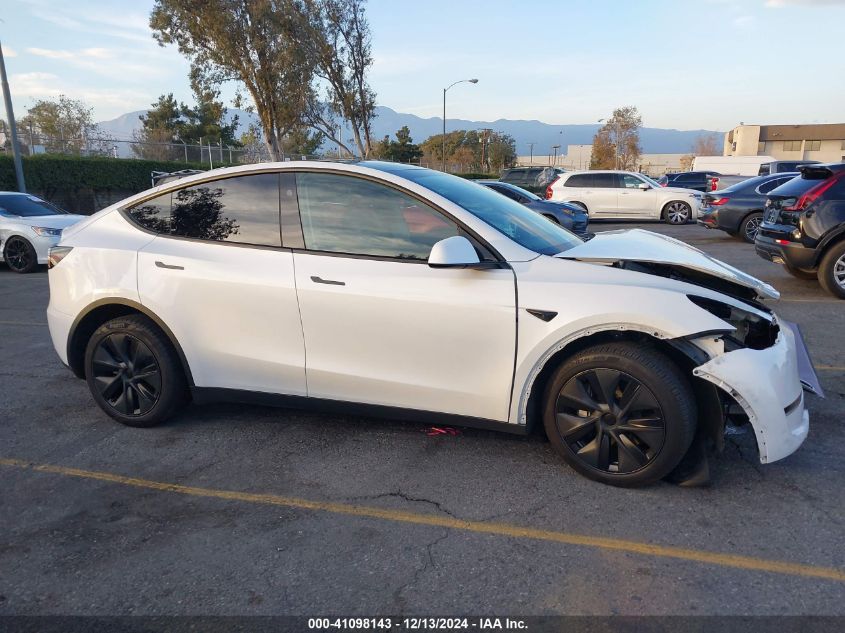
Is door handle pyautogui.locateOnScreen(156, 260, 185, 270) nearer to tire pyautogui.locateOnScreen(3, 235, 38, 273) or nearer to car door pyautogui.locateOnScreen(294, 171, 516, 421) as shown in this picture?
car door pyautogui.locateOnScreen(294, 171, 516, 421)

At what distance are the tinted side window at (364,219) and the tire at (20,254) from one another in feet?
31.2

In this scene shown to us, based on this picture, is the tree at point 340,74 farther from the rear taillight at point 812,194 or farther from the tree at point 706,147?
the tree at point 706,147

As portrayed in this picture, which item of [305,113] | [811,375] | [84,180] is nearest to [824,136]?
[305,113]

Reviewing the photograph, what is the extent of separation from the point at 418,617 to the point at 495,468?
124 centimetres

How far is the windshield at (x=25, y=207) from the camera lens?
36.8 ft

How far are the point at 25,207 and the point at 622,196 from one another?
15914 mm

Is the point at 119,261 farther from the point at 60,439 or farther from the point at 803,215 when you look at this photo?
the point at 803,215

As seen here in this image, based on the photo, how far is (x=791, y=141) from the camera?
7825 cm

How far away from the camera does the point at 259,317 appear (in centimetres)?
359

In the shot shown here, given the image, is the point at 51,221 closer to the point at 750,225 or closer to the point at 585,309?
the point at 585,309

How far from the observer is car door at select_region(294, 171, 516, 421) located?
10.4 feet

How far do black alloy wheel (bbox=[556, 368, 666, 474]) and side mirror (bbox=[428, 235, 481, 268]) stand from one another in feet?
2.65

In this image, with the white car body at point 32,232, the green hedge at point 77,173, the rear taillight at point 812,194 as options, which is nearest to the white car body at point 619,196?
the rear taillight at point 812,194

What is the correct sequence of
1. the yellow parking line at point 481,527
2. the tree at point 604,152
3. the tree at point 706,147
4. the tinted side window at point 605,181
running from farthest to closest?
1. the tree at point 706,147
2. the tree at point 604,152
3. the tinted side window at point 605,181
4. the yellow parking line at point 481,527
